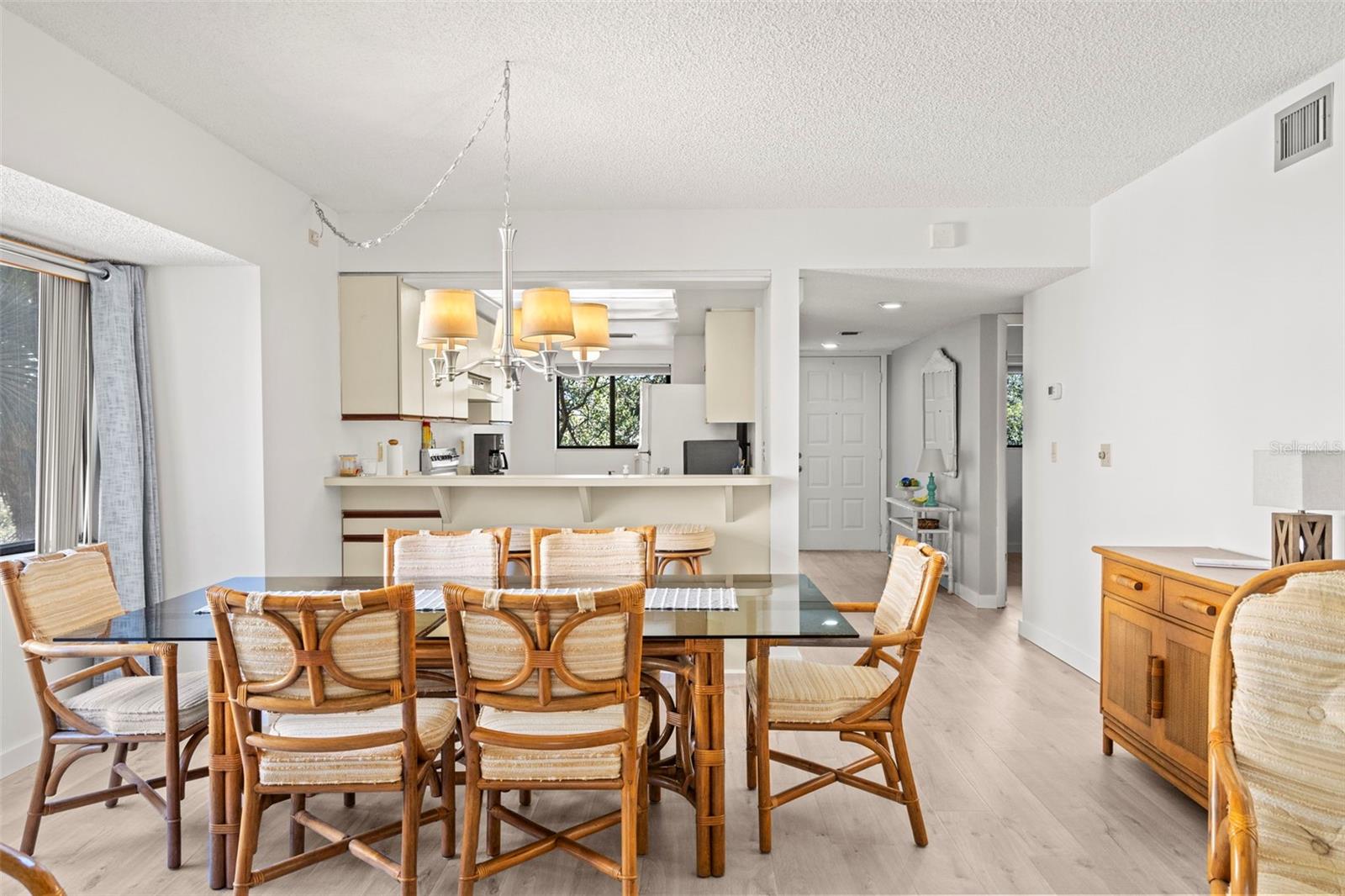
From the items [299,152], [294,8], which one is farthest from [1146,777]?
[299,152]

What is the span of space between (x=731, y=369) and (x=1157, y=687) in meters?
3.69

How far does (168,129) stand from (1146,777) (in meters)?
4.48

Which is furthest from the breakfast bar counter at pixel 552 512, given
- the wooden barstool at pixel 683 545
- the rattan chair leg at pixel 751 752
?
the rattan chair leg at pixel 751 752

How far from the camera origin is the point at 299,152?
3.71 meters

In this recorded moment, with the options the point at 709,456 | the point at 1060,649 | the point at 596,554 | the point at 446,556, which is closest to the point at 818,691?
the point at 596,554

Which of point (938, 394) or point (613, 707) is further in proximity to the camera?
point (938, 394)

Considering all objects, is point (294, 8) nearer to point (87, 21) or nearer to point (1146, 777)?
point (87, 21)

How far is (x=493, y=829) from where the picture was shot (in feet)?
8.09

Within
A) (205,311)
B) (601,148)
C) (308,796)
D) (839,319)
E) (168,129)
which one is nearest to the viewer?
(308,796)

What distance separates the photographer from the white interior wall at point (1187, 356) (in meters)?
2.94

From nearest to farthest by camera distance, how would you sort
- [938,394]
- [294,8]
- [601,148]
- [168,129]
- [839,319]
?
1. [294,8]
2. [168,129]
3. [601,148]
4. [839,319]
5. [938,394]

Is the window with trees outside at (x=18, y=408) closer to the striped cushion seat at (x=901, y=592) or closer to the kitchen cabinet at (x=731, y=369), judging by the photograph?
the striped cushion seat at (x=901, y=592)

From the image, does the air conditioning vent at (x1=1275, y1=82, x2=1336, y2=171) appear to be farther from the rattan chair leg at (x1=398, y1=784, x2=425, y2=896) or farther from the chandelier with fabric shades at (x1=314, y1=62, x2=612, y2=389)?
the rattan chair leg at (x1=398, y1=784, x2=425, y2=896)

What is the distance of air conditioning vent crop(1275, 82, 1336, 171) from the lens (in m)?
2.84
